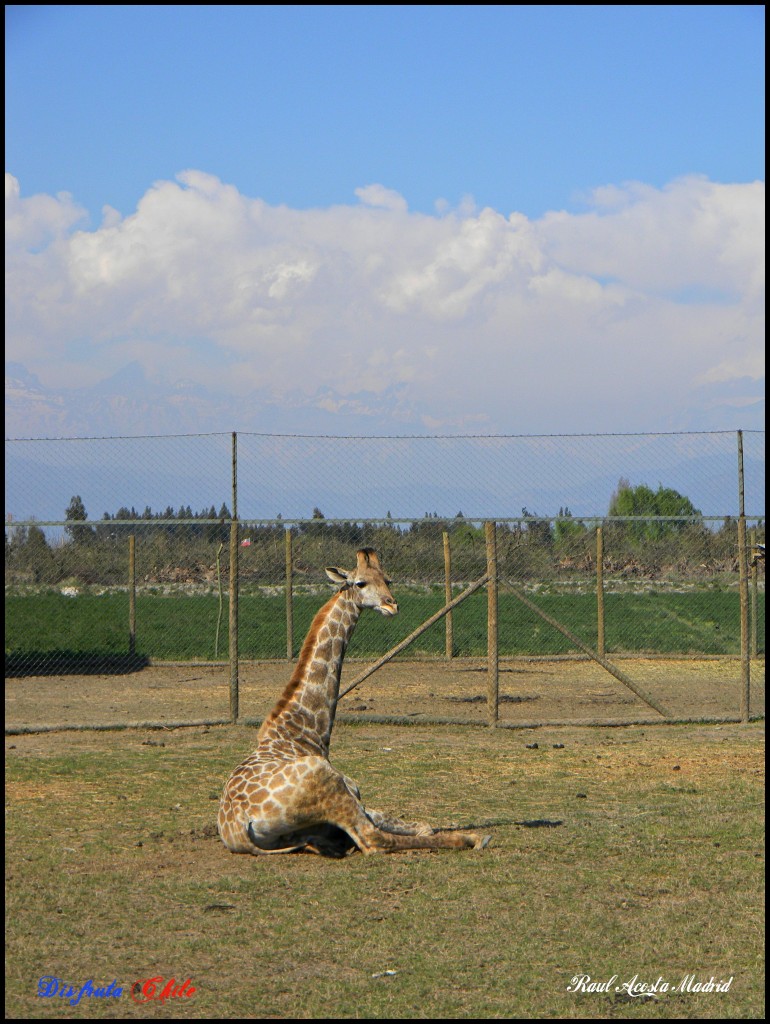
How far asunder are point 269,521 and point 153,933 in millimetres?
8179

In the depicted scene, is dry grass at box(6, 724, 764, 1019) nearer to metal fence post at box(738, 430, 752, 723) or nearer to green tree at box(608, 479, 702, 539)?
metal fence post at box(738, 430, 752, 723)

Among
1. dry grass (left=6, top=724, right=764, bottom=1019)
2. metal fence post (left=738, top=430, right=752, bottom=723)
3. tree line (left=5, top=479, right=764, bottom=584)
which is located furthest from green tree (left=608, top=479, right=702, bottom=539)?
dry grass (left=6, top=724, right=764, bottom=1019)

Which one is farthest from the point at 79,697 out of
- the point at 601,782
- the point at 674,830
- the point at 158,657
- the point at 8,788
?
the point at 674,830

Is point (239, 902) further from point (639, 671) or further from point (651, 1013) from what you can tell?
point (639, 671)

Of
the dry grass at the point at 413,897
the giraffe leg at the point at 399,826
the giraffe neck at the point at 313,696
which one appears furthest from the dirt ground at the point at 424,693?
the giraffe leg at the point at 399,826

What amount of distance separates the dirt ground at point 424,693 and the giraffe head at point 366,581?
5010 millimetres

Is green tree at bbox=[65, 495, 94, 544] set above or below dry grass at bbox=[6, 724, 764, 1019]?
above

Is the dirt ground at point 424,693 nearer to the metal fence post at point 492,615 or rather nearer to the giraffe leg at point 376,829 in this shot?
the metal fence post at point 492,615

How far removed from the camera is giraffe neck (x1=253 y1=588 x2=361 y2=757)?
26.4 feet

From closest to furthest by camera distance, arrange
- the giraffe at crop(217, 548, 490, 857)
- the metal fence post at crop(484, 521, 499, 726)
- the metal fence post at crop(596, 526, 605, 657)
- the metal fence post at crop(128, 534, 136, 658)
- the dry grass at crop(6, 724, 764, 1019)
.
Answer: the dry grass at crop(6, 724, 764, 1019) → the giraffe at crop(217, 548, 490, 857) → the metal fence post at crop(484, 521, 499, 726) → the metal fence post at crop(596, 526, 605, 657) → the metal fence post at crop(128, 534, 136, 658)

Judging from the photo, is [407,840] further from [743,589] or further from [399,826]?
[743,589]

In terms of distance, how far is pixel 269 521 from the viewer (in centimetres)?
1388

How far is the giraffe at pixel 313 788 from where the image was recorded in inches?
292

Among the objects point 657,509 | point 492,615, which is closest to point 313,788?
point 492,615
